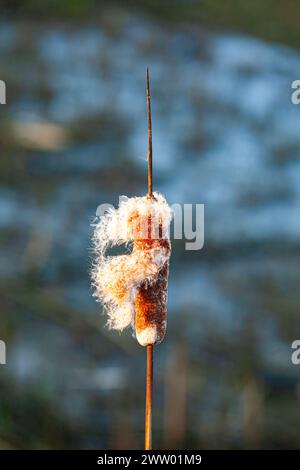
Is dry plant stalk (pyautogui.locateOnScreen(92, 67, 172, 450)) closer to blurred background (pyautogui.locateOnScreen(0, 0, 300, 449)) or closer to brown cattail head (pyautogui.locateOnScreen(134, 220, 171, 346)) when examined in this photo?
brown cattail head (pyautogui.locateOnScreen(134, 220, 171, 346))

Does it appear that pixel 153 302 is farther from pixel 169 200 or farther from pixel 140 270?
pixel 169 200

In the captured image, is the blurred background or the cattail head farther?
the blurred background

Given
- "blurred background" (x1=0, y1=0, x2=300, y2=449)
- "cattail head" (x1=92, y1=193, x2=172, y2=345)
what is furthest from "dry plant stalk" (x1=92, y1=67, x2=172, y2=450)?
"blurred background" (x1=0, y1=0, x2=300, y2=449)

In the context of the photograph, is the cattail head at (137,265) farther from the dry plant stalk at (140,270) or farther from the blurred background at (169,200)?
the blurred background at (169,200)

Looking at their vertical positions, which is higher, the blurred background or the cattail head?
the blurred background

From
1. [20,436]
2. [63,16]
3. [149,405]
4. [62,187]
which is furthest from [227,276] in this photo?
[149,405]

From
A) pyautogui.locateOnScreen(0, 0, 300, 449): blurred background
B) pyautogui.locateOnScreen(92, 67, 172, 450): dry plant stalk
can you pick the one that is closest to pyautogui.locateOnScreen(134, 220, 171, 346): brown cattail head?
pyautogui.locateOnScreen(92, 67, 172, 450): dry plant stalk

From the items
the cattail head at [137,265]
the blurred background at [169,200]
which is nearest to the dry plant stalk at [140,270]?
the cattail head at [137,265]

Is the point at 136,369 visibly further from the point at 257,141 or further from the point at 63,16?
the point at 63,16
